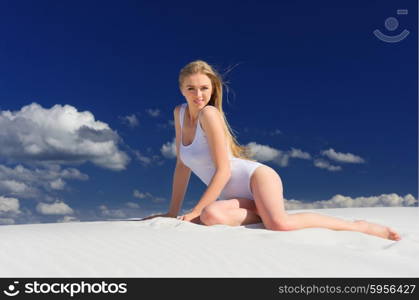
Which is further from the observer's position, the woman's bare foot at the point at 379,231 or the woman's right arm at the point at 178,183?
the woman's right arm at the point at 178,183

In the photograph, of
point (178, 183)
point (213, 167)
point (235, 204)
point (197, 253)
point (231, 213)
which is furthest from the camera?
point (178, 183)

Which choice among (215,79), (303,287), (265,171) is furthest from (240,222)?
(303,287)

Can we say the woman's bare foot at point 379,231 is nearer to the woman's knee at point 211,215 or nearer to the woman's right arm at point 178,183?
the woman's knee at point 211,215

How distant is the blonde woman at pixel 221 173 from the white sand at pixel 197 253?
266 mm

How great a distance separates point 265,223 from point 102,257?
4.97 ft

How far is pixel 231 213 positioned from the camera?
11.9ft

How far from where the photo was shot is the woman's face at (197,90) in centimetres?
393

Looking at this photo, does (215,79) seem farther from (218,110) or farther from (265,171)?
(265,171)

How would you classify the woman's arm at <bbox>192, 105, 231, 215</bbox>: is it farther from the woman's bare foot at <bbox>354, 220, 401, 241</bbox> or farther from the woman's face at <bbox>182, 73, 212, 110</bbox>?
the woman's bare foot at <bbox>354, 220, 401, 241</bbox>

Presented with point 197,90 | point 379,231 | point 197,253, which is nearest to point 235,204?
point 197,90

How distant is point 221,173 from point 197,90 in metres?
0.74

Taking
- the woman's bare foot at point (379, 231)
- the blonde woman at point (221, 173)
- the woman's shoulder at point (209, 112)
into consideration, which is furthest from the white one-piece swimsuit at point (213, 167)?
the woman's bare foot at point (379, 231)

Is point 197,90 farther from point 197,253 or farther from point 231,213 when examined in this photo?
point 197,253

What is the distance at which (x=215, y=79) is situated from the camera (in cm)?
405
